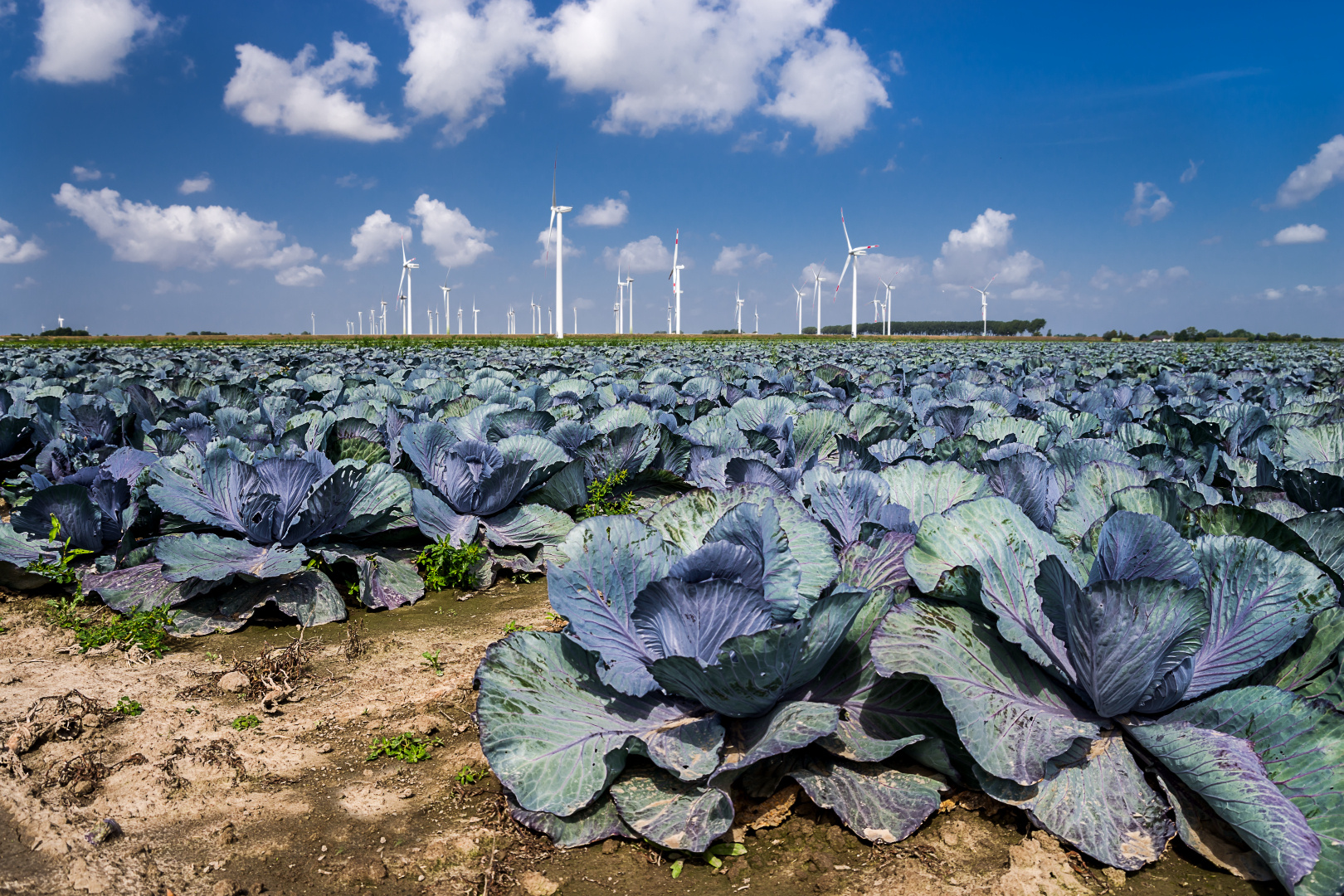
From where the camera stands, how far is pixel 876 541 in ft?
8.21

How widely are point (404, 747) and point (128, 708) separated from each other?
113 centimetres

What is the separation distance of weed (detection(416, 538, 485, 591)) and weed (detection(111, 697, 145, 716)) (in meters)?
1.51

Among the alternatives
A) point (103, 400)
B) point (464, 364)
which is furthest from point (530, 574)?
point (464, 364)

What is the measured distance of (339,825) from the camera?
7.22 feet

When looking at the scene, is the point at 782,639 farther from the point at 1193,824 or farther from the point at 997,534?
the point at 1193,824

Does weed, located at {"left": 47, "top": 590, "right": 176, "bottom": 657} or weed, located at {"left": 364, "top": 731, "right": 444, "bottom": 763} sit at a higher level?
weed, located at {"left": 47, "top": 590, "right": 176, "bottom": 657}

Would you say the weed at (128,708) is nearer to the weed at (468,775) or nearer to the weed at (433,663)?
the weed at (433,663)

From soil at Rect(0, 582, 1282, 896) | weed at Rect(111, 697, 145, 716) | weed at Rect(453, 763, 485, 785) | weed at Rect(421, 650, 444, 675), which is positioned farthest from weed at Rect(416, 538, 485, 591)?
weed at Rect(453, 763, 485, 785)

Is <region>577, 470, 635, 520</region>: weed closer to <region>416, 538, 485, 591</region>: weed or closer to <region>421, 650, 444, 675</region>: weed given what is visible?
<region>416, 538, 485, 591</region>: weed

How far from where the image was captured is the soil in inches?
75.6

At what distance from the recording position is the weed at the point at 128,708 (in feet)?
9.16

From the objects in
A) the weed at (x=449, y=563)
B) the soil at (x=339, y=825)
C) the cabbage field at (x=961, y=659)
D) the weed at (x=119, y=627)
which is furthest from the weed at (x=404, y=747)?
the weed at (x=449, y=563)

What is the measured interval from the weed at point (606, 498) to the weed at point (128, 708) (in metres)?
2.65

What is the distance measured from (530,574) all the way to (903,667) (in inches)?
114
